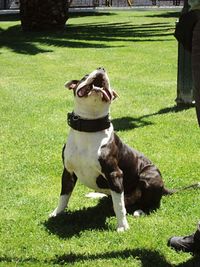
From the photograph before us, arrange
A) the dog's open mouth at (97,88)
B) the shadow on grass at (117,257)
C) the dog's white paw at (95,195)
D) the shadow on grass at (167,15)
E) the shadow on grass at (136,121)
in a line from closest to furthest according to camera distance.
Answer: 1. the shadow on grass at (117,257)
2. the dog's open mouth at (97,88)
3. the dog's white paw at (95,195)
4. the shadow on grass at (136,121)
5. the shadow on grass at (167,15)

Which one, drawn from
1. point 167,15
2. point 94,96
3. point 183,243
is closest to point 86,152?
point 94,96

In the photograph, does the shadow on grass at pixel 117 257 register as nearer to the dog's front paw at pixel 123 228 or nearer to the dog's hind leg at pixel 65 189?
the dog's front paw at pixel 123 228

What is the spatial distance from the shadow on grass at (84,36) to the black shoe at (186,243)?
13.0 metres

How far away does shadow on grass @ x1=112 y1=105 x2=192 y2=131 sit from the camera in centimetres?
858

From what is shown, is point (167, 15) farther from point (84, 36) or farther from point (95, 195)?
point (95, 195)

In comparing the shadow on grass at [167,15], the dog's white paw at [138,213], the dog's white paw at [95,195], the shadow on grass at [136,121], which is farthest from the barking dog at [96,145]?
the shadow on grass at [167,15]

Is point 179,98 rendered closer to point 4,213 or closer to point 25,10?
point 4,213

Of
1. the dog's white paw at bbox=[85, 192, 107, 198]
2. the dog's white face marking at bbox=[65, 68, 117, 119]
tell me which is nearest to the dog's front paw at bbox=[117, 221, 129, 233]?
the dog's white paw at bbox=[85, 192, 107, 198]

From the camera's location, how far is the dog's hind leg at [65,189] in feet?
→ 16.1

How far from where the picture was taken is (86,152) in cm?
459

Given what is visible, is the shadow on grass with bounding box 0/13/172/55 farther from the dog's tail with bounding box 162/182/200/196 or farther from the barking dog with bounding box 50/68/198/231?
the barking dog with bounding box 50/68/198/231

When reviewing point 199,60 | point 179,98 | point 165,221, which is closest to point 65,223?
point 165,221

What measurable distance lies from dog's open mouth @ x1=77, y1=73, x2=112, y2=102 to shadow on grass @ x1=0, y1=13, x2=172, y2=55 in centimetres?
1254

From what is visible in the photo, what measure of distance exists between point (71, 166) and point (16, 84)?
7.77 metres
